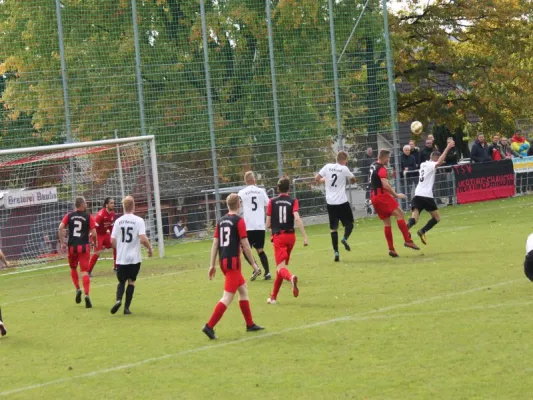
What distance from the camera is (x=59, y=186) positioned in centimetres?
2517

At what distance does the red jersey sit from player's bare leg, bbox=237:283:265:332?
8473mm

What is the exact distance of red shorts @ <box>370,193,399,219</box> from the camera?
1972 centimetres

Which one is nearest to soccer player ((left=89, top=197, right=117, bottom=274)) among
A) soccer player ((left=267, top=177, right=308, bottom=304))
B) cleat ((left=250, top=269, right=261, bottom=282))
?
cleat ((left=250, top=269, right=261, bottom=282))

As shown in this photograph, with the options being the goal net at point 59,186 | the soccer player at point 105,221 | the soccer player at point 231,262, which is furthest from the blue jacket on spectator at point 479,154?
the soccer player at point 231,262

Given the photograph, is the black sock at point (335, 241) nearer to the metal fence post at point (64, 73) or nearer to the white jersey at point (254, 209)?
the white jersey at point (254, 209)

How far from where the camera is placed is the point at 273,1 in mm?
31531

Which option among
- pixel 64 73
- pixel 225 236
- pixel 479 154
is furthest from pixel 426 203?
pixel 479 154

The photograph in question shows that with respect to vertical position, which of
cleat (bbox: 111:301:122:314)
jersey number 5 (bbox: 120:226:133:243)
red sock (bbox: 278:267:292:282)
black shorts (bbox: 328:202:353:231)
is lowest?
cleat (bbox: 111:301:122:314)

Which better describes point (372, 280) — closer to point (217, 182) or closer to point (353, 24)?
point (217, 182)

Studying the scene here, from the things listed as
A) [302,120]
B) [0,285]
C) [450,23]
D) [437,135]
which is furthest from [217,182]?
[437,135]

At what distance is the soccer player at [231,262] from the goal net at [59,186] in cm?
1111

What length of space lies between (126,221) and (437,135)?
3510 centimetres

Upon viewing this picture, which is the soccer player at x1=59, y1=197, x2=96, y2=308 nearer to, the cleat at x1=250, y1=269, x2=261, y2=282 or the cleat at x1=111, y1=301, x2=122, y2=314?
the cleat at x1=111, y1=301, x2=122, y2=314

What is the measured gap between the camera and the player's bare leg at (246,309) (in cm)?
1259
